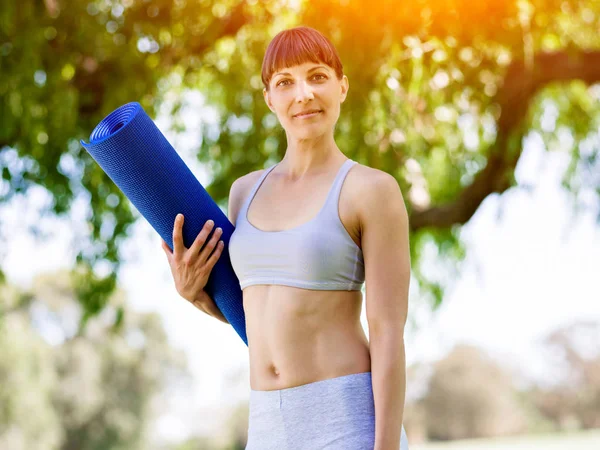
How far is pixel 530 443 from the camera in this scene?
25422 mm

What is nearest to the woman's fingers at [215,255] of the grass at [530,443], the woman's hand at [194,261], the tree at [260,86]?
the woman's hand at [194,261]

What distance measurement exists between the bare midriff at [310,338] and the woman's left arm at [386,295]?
46 mm

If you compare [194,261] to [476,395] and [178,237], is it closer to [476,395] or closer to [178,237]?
[178,237]

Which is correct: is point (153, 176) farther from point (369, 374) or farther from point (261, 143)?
point (261, 143)

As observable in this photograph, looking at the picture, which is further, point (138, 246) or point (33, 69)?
point (138, 246)

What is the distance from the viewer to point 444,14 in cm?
477

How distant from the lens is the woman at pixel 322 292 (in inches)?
66.6

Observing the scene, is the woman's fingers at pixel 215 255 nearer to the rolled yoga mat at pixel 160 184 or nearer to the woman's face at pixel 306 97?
the rolled yoga mat at pixel 160 184

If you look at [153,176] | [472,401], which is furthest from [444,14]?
[472,401]

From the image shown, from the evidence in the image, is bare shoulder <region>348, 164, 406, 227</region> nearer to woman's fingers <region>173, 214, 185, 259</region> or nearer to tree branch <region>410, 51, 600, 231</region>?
woman's fingers <region>173, 214, 185, 259</region>

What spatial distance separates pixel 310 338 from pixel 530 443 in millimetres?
25412

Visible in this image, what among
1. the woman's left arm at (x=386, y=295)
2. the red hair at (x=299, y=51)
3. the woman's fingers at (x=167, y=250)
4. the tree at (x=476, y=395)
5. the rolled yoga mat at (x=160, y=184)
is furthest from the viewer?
the tree at (x=476, y=395)

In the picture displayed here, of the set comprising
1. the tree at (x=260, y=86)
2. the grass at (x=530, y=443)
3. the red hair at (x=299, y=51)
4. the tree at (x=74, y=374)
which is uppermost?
the red hair at (x=299, y=51)

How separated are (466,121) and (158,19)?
2611 millimetres
